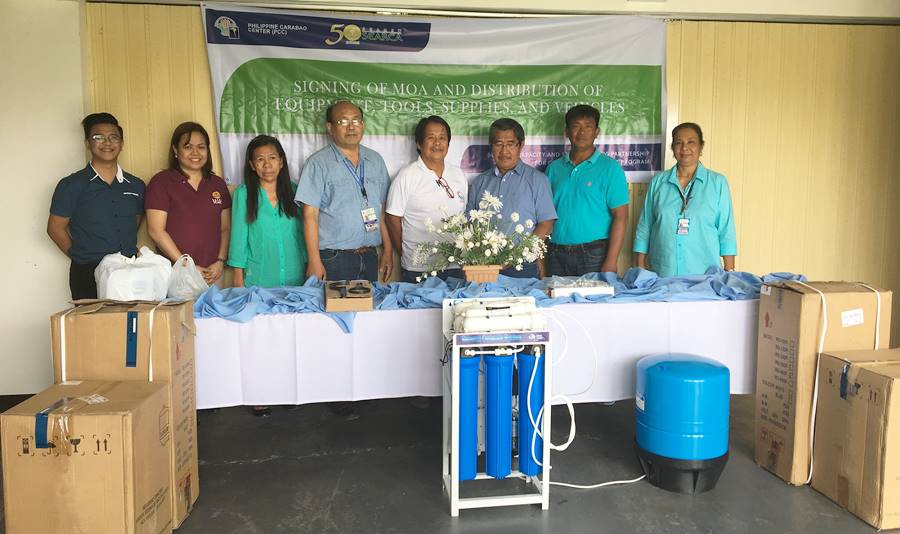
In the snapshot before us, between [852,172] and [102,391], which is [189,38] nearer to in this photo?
[102,391]

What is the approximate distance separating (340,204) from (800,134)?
3.36 metres

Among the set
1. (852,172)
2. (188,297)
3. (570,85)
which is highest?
(570,85)

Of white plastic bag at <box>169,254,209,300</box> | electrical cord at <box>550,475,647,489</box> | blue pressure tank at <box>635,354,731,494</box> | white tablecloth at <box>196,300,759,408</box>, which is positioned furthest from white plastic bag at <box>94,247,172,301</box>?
blue pressure tank at <box>635,354,731,494</box>

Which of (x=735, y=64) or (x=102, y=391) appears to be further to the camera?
(x=735, y=64)

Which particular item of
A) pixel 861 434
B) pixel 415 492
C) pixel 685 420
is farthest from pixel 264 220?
pixel 861 434

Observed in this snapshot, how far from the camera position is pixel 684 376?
263 cm

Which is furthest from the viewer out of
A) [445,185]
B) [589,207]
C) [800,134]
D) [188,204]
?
[800,134]

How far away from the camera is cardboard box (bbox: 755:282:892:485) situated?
2.71m

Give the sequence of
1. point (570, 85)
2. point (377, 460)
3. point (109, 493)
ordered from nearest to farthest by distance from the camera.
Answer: point (109, 493) → point (377, 460) → point (570, 85)

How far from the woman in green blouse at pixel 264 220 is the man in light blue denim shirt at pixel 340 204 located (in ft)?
0.37

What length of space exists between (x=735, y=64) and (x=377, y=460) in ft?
11.9

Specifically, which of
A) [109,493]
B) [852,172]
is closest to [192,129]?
→ [109,493]

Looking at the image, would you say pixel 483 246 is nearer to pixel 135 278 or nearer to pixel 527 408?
pixel 527 408

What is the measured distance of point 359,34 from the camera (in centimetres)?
411
